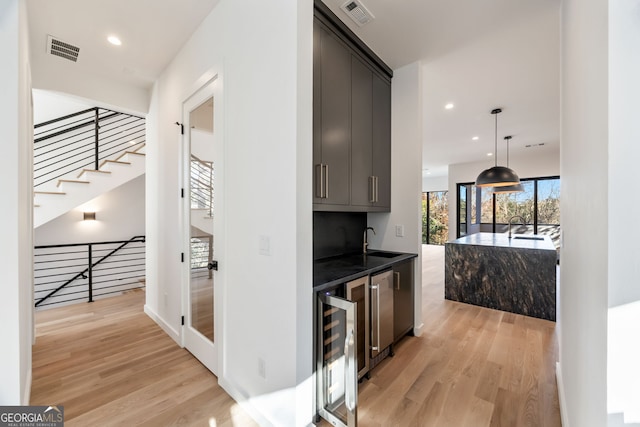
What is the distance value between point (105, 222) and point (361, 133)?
18.5 feet

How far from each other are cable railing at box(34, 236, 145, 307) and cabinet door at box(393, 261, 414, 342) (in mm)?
4760

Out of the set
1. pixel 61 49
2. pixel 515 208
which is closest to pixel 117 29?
pixel 61 49

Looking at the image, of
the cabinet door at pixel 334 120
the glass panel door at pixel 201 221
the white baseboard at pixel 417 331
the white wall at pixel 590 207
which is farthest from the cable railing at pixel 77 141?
the white wall at pixel 590 207

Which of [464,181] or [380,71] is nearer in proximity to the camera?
[380,71]

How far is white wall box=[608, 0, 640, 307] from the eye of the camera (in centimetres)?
68

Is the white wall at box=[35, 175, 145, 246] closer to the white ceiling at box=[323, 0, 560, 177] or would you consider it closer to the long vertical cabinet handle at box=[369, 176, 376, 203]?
the long vertical cabinet handle at box=[369, 176, 376, 203]

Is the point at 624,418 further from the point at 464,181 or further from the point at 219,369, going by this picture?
the point at 464,181

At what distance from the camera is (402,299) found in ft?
8.47

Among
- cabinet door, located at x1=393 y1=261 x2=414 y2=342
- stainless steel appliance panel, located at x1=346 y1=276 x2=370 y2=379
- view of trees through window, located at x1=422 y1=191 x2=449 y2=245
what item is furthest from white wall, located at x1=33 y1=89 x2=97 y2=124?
view of trees through window, located at x1=422 y1=191 x2=449 y2=245

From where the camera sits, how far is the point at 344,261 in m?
2.50

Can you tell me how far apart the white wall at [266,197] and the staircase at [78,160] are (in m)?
3.18

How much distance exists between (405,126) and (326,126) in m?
1.28

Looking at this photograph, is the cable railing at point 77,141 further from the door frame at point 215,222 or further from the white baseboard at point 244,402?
the white baseboard at point 244,402

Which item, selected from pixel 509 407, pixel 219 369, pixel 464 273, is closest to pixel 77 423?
pixel 219 369
